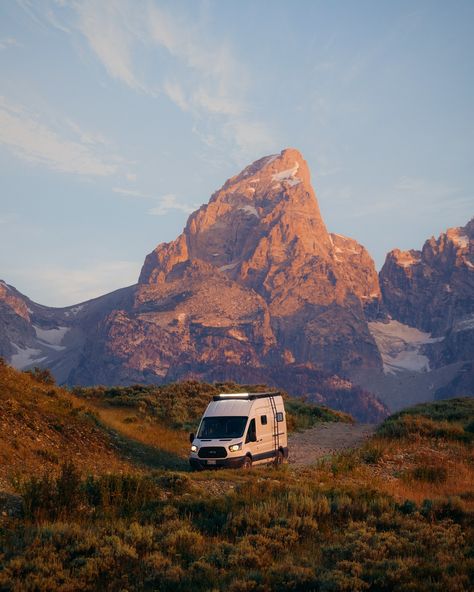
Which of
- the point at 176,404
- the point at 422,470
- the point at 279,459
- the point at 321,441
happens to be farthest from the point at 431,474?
the point at 176,404

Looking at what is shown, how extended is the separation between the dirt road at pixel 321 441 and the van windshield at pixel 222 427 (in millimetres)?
4204

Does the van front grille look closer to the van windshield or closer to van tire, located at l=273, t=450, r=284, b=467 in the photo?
the van windshield

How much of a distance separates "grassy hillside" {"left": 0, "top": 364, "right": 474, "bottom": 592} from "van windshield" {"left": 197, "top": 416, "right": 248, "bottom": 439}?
5.12 m

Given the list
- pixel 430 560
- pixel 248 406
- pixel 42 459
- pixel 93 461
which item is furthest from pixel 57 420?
pixel 430 560

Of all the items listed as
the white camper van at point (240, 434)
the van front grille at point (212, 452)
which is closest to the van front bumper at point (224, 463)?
the white camper van at point (240, 434)

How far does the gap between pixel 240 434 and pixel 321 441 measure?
14.4 meters

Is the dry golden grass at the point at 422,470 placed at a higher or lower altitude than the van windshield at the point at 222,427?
lower

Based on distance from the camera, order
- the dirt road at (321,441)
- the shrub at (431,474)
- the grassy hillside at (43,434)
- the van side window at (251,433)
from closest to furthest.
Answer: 1. the grassy hillside at (43,434)
2. the shrub at (431,474)
3. the van side window at (251,433)
4. the dirt road at (321,441)

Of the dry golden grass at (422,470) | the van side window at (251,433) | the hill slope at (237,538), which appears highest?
the van side window at (251,433)

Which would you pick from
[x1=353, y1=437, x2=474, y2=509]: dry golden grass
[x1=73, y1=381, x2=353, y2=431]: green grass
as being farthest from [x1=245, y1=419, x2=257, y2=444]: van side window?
[x1=73, y1=381, x2=353, y2=431]: green grass

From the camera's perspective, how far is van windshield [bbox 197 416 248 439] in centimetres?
2245

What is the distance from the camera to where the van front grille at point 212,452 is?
21594 millimetres

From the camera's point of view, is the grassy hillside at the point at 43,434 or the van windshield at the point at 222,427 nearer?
the grassy hillside at the point at 43,434

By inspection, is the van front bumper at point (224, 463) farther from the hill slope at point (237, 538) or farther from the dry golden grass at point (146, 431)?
the dry golden grass at point (146, 431)
